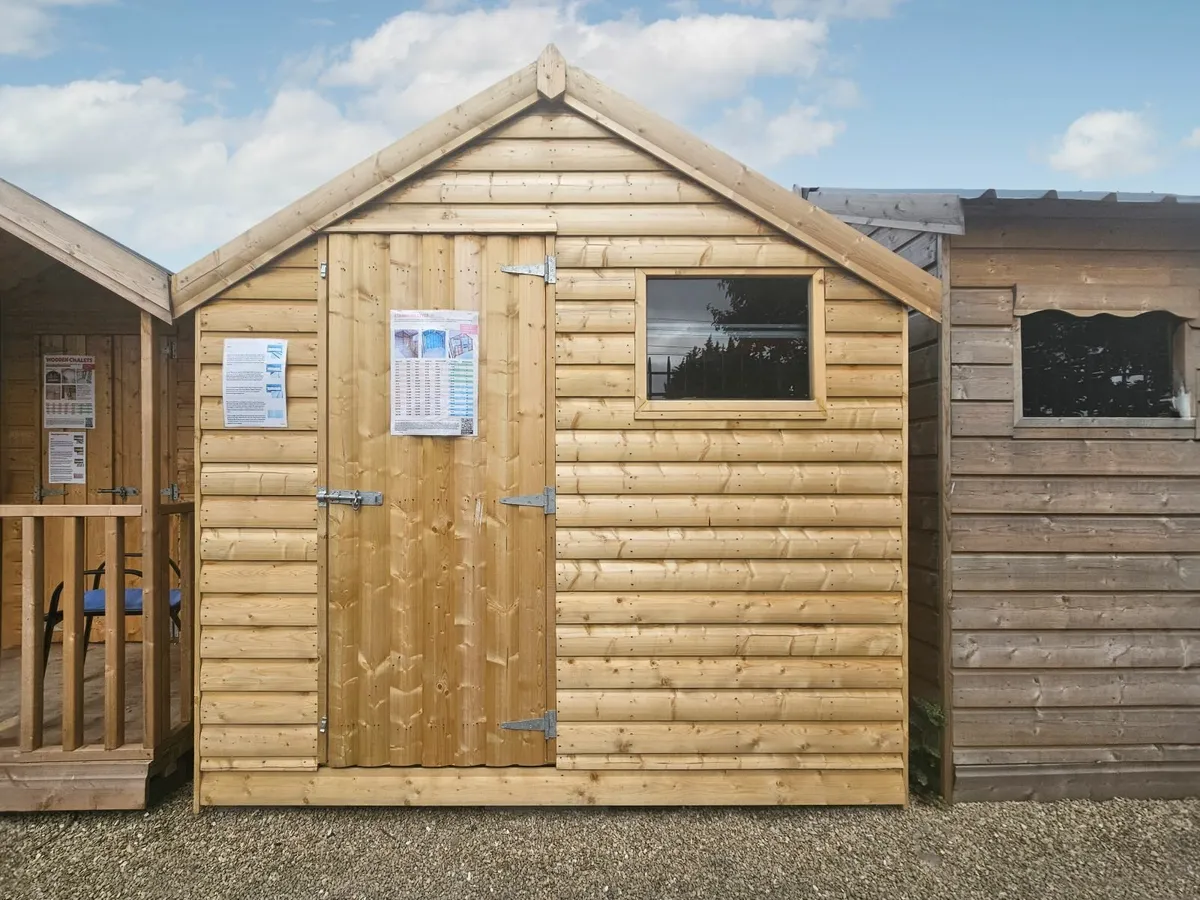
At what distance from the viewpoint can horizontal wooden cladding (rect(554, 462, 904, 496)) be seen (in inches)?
120

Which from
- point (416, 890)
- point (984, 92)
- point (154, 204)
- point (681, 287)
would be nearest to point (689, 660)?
point (416, 890)

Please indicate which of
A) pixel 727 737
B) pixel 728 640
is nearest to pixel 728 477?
pixel 728 640

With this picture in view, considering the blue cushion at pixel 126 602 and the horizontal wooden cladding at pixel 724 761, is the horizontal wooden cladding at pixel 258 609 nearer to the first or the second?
the blue cushion at pixel 126 602

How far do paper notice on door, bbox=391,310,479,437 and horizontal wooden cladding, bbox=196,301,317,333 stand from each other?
46cm

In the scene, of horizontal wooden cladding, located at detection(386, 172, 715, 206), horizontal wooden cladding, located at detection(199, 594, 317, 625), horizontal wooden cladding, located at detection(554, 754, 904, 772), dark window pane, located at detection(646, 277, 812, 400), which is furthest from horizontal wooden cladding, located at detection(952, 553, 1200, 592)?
horizontal wooden cladding, located at detection(199, 594, 317, 625)

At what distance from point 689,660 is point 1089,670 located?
A: 219cm

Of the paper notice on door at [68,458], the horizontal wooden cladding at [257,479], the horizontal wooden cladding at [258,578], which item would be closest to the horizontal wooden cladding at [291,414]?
the horizontal wooden cladding at [257,479]

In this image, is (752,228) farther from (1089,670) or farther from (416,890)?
(416,890)

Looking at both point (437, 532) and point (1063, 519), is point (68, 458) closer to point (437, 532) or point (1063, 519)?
point (437, 532)

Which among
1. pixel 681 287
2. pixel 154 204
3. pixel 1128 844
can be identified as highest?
pixel 154 204

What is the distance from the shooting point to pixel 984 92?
8352mm

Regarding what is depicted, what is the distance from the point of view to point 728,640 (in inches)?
120

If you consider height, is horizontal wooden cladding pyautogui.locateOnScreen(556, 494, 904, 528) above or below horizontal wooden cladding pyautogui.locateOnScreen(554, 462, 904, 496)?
below

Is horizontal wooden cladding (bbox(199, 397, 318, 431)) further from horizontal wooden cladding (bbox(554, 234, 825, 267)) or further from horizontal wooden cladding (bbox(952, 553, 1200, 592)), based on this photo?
horizontal wooden cladding (bbox(952, 553, 1200, 592))
